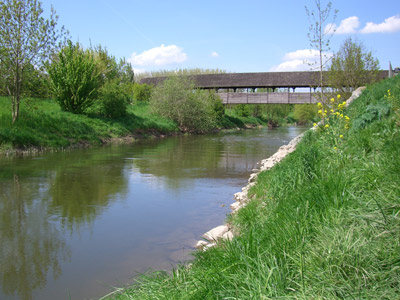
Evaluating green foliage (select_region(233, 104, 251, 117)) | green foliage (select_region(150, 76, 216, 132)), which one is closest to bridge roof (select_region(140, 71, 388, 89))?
green foliage (select_region(150, 76, 216, 132))

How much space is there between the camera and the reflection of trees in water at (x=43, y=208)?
5.02 meters

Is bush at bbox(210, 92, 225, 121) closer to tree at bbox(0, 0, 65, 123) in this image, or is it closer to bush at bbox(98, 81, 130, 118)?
bush at bbox(98, 81, 130, 118)

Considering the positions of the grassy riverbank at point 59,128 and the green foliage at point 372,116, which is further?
the grassy riverbank at point 59,128

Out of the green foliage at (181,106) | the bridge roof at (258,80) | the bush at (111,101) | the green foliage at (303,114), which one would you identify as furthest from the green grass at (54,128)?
the green foliage at (303,114)

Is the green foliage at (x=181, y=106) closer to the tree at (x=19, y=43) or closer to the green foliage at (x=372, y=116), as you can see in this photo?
the tree at (x=19, y=43)

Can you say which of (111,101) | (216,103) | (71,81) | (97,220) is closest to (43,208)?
(97,220)

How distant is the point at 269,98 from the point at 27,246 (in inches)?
1539

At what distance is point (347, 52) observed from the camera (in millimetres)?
23391

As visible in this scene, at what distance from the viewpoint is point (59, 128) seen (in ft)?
71.7

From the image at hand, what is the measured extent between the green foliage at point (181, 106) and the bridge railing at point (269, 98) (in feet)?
25.3

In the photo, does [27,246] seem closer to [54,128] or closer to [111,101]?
[54,128]

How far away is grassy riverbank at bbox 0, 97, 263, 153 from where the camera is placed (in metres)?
18.2

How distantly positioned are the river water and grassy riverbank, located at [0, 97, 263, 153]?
362 centimetres

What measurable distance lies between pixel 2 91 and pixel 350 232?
840 inches
